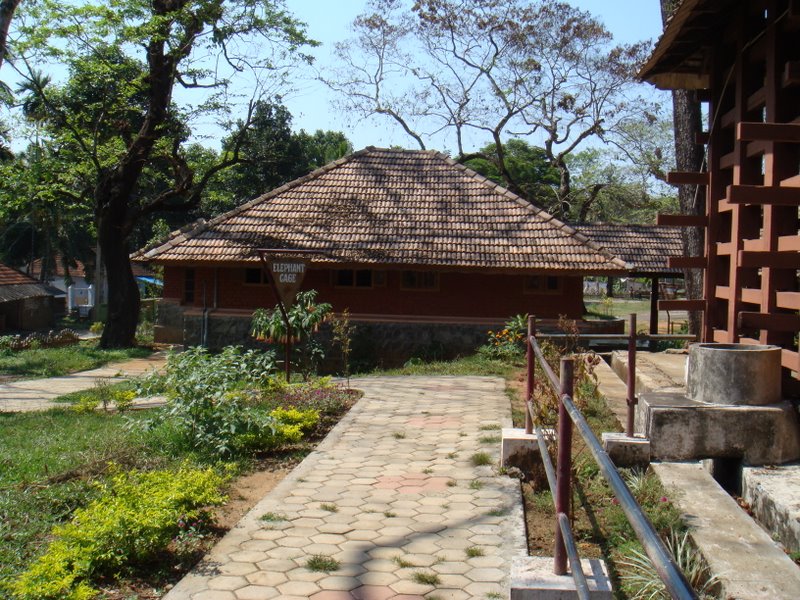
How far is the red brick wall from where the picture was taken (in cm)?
1844

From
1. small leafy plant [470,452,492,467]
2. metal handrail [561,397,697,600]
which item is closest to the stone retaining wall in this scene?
small leafy plant [470,452,492,467]

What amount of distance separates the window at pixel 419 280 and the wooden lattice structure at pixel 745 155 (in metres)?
9.93

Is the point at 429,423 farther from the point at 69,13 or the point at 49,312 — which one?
the point at 49,312

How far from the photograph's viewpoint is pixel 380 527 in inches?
209

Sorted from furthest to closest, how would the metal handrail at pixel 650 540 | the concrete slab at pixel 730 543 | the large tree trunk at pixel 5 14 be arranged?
the large tree trunk at pixel 5 14
the concrete slab at pixel 730 543
the metal handrail at pixel 650 540

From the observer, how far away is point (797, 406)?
5.93 metres

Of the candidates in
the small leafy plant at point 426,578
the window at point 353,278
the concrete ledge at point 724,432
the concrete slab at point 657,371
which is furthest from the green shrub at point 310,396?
the window at point 353,278

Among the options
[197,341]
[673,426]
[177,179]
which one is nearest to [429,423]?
[673,426]

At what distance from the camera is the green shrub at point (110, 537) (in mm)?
4035

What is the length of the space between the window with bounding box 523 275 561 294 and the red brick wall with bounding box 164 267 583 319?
9cm

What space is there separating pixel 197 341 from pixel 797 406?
15.2 metres

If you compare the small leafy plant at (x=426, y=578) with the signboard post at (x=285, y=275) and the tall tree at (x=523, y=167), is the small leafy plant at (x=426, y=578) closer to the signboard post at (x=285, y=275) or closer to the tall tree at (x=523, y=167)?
the signboard post at (x=285, y=275)

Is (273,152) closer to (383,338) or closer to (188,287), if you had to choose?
(188,287)

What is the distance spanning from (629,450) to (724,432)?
0.68 metres
